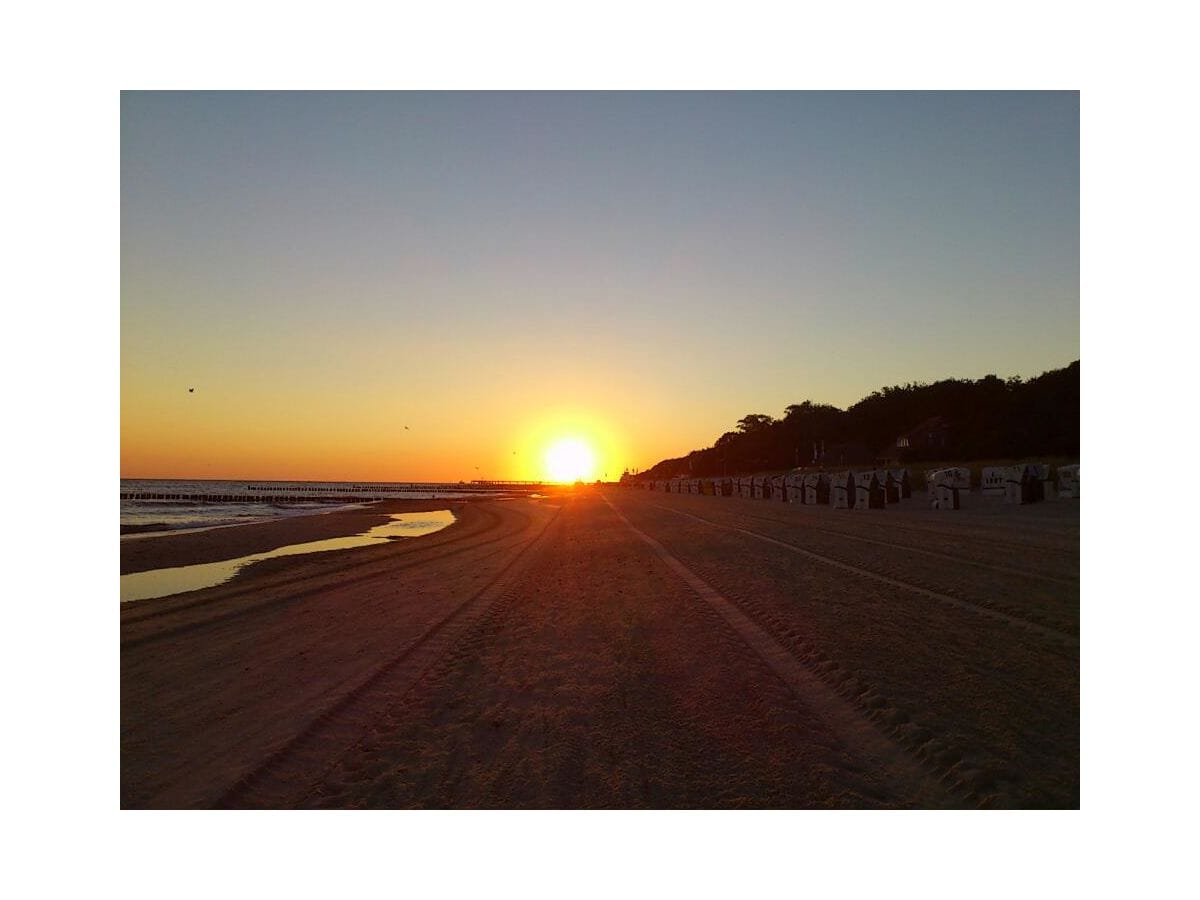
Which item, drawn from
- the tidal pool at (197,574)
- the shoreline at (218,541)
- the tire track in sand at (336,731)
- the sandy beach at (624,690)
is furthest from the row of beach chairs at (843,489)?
the tire track in sand at (336,731)

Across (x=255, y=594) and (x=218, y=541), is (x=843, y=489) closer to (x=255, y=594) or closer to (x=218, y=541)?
(x=218, y=541)

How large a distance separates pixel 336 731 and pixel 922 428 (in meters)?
85.4

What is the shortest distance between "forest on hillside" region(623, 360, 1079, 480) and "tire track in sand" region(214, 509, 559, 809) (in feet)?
111

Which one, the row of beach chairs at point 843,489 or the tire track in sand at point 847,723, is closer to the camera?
the tire track in sand at point 847,723

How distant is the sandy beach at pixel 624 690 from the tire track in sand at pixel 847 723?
2cm

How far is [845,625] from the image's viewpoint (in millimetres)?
8750

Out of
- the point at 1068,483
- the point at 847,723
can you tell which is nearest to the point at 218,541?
the point at 847,723

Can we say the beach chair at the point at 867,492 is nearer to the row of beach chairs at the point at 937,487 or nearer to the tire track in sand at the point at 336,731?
the row of beach chairs at the point at 937,487

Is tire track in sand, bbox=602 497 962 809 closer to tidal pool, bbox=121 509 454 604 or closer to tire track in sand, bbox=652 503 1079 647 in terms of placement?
tire track in sand, bbox=652 503 1079 647

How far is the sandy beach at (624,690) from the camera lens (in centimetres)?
488

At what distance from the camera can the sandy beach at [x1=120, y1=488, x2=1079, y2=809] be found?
16.0 feet

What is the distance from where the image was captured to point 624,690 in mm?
6742

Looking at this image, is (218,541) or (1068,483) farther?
(1068,483)

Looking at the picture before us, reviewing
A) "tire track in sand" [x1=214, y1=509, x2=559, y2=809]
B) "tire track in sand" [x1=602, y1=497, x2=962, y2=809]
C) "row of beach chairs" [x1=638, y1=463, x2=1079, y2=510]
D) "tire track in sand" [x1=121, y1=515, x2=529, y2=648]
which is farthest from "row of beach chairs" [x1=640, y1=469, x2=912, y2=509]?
"tire track in sand" [x1=214, y1=509, x2=559, y2=809]
